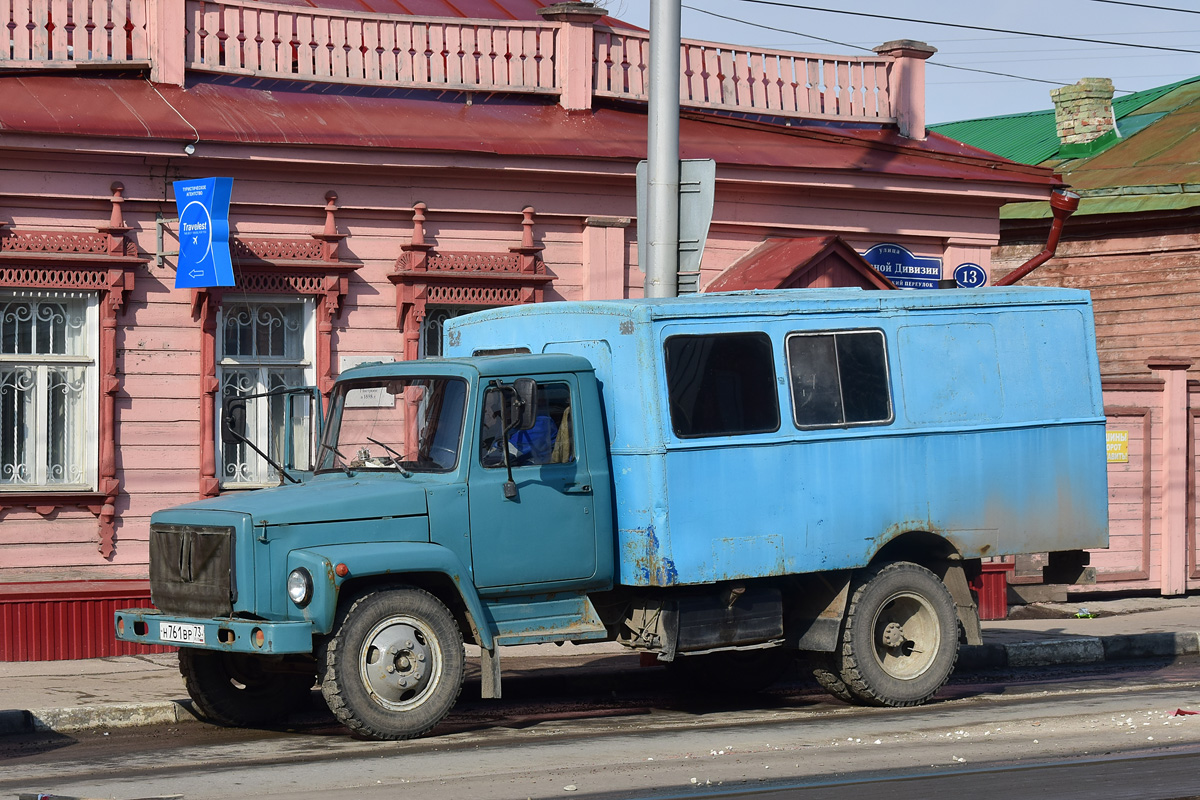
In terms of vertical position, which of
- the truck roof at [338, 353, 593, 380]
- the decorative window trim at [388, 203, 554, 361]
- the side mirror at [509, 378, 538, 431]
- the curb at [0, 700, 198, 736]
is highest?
the decorative window trim at [388, 203, 554, 361]

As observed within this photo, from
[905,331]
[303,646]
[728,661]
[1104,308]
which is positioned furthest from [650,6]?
[1104,308]

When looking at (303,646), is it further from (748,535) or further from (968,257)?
(968,257)

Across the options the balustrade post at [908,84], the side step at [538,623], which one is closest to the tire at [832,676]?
the side step at [538,623]

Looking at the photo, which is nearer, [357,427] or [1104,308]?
[357,427]

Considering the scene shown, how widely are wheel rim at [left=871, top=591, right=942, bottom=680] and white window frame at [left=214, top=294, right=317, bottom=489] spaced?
5636 millimetres

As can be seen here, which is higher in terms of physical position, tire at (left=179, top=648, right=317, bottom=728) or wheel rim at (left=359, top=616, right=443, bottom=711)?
wheel rim at (left=359, top=616, right=443, bottom=711)

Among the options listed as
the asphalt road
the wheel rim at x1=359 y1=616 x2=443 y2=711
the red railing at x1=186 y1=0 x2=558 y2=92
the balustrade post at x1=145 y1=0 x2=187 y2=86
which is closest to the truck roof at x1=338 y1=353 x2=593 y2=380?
the wheel rim at x1=359 y1=616 x2=443 y2=711

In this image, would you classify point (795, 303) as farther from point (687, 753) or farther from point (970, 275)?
point (970, 275)

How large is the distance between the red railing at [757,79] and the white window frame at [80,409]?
5219mm

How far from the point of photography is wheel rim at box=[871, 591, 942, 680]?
33.3ft

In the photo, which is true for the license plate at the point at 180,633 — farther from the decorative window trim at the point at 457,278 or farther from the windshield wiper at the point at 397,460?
the decorative window trim at the point at 457,278

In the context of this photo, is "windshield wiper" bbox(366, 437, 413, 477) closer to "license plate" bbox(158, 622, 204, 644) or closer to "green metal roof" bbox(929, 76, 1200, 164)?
"license plate" bbox(158, 622, 204, 644)

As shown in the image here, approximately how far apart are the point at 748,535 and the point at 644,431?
913 millimetres

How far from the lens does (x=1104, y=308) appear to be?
894 inches
